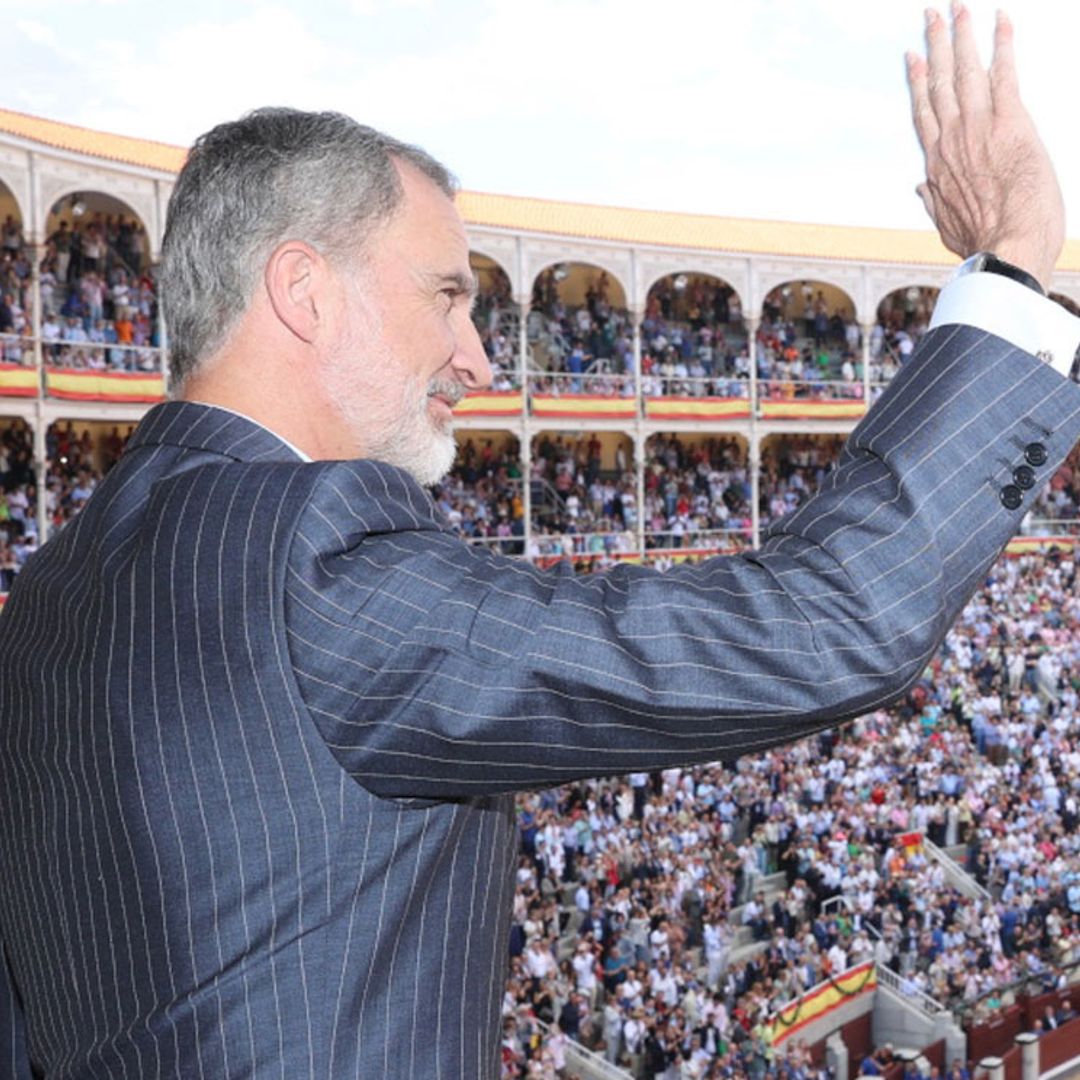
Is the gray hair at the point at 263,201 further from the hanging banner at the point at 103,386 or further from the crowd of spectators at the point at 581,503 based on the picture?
the crowd of spectators at the point at 581,503

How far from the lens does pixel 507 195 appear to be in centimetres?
2986

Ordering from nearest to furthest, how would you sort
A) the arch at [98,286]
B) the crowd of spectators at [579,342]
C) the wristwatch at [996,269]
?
the wristwatch at [996,269]
the arch at [98,286]
the crowd of spectators at [579,342]

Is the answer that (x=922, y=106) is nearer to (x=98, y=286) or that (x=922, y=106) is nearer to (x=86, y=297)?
(x=86, y=297)

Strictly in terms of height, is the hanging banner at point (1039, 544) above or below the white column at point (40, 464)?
below

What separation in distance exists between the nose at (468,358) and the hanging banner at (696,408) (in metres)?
26.1

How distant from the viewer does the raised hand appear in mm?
1258

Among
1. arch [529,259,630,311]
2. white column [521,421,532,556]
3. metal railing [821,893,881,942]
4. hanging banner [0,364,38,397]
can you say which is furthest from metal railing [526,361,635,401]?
metal railing [821,893,881,942]

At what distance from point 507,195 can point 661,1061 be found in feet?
70.1

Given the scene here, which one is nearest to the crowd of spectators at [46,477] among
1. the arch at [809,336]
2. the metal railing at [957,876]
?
the metal railing at [957,876]

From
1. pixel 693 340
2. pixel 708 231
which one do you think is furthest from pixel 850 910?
pixel 708 231

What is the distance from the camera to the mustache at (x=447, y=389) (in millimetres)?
1441

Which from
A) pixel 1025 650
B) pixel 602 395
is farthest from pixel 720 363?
pixel 1025 650

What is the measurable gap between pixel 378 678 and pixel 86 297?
2118 cm

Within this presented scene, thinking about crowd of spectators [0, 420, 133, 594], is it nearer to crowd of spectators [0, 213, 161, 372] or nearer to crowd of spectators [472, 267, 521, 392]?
crowd of spectators [0, 213, 161, 372]
